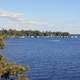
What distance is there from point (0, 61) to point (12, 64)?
2.70 feet

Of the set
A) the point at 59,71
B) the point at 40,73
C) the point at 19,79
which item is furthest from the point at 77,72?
the point at 19,79

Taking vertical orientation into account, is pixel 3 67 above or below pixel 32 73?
above

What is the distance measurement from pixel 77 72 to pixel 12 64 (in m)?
36.5

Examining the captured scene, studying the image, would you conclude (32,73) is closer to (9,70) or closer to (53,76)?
(53,76)

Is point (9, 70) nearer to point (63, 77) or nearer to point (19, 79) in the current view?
point (19, 79)

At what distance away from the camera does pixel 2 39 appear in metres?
18.0

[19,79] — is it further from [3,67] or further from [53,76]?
[53,76]

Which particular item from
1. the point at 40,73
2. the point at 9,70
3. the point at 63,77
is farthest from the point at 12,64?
the point at 40,73

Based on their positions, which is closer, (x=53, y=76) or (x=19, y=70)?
(x=19, y=70)

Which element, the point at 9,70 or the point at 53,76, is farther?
the point at 53,76

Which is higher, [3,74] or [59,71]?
[3,74]

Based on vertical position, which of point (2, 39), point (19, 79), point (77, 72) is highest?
point (2, 39)

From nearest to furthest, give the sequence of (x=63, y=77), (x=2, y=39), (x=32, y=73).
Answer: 1. (x=2, y=39)
2. (x=63, y=77)
3. (x=32, y=73)

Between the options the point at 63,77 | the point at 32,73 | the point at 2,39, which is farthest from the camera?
the point at 32,73
